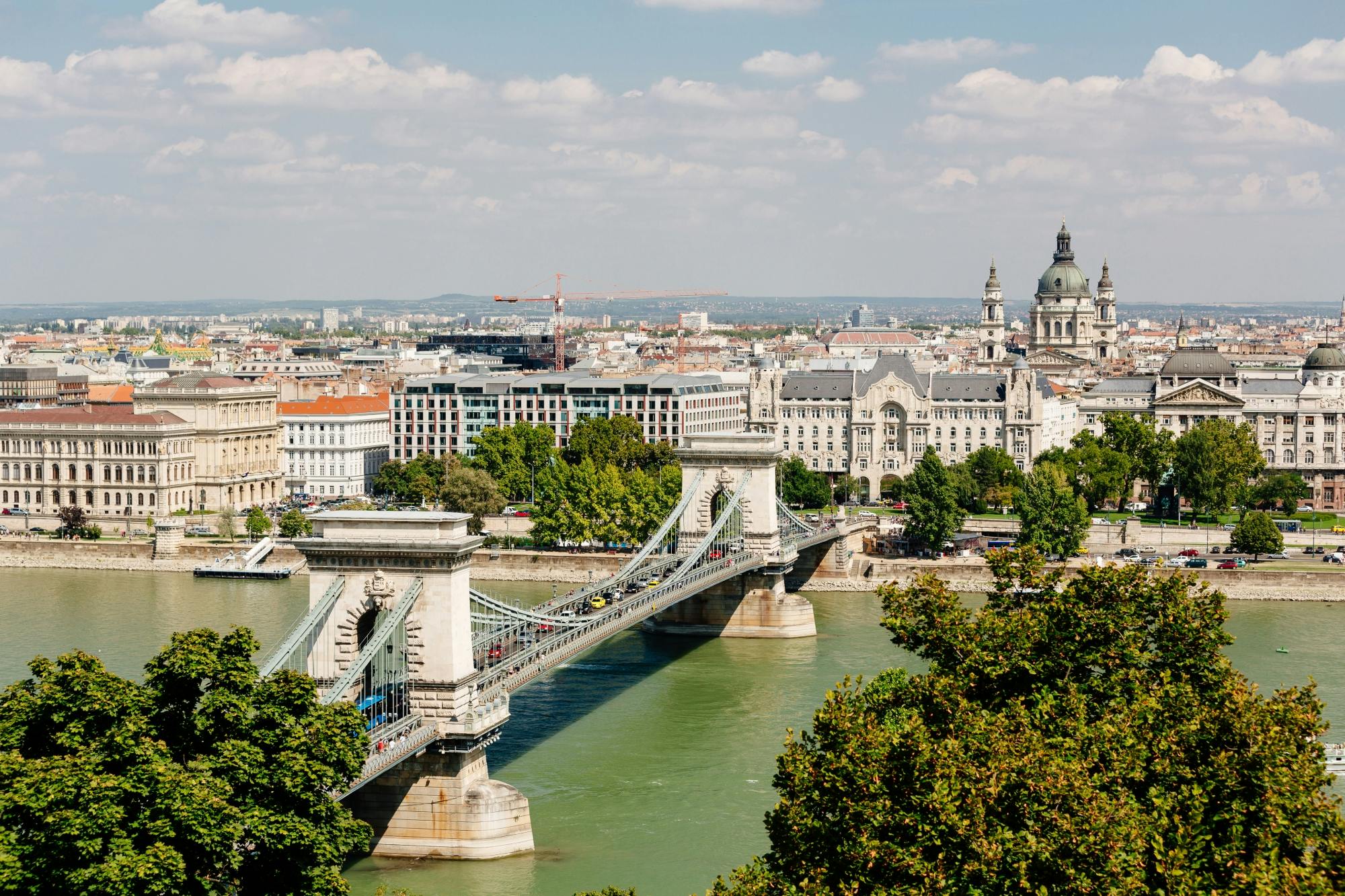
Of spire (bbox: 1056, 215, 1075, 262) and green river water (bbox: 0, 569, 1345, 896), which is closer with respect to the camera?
green river water (bbox: 0, 569, 1345, 896)

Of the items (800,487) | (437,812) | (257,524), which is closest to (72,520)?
(257,524)

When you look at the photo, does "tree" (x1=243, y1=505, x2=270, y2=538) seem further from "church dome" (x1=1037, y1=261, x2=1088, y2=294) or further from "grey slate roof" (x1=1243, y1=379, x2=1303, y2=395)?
"church dome" (x1=1037, y1=261, x2=1088, y2=294)

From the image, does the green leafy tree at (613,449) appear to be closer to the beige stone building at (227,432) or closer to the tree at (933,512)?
the beige stone building at (227,432)

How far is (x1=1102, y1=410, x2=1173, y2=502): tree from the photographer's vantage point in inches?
2434

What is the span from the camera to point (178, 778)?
701 inches

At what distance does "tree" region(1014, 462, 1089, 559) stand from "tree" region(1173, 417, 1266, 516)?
7.72 m

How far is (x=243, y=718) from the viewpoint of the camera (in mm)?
19391

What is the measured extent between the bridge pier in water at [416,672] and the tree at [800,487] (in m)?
36.5

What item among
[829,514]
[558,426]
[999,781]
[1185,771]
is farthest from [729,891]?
[558,426]

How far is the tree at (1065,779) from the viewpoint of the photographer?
16.3 m

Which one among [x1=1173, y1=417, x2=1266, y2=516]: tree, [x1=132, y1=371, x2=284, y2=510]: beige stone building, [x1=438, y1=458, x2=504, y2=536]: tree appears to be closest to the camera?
[x1=438, y1=458, x2=504, y2=536]: tree

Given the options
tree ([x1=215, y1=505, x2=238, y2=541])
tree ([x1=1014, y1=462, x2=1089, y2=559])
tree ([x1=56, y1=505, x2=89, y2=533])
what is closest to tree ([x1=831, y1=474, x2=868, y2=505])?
tree ([x1=1014, y1=462, x2=1089, y2=559])

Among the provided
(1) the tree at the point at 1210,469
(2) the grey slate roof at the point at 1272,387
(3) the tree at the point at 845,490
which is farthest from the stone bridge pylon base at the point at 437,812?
(2) the grey slate roof at the point at 1272,387

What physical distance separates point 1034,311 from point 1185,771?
320ft
